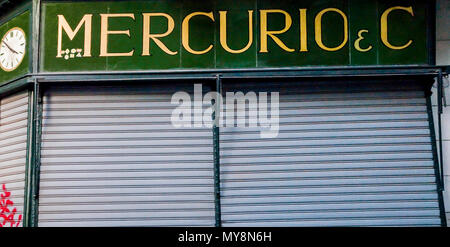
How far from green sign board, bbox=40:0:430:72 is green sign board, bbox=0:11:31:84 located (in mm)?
365

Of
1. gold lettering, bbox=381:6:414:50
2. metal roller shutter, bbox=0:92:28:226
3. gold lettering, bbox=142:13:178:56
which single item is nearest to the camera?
gold lettering, bbox=381:6:414:50

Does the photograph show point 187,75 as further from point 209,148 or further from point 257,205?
point 257,205

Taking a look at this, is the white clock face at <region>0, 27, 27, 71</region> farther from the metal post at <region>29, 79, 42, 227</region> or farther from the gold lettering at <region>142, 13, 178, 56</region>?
the gold lettering at <region>142, 13, 178, 56</region>

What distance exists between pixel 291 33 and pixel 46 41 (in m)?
3.64

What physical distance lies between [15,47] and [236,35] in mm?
3411

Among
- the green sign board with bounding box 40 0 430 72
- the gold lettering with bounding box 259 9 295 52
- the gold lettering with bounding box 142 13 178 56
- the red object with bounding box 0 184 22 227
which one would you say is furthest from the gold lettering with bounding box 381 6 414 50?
the red object with bounding box 0 184 22 227

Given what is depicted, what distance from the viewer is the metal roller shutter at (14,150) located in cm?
1155

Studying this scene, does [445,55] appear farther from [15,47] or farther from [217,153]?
[15,47]

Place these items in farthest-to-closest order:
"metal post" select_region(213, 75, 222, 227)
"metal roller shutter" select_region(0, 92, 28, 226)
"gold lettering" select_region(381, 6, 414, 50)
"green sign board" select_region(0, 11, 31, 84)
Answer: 1. "green sign board" select_region(0, 11, 31, 84)
2. "metal roller shutter" select_region(0, 92, 28, 226)
3. "gold lettering" select_region(381, 6, 414, 50)
4. "metal post" select_region(213, 75, 222, 227)

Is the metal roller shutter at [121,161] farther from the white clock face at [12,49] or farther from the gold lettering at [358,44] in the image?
the gold lettering at [358,44]

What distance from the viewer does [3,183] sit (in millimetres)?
11875

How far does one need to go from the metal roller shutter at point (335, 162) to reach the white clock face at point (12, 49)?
3.19m

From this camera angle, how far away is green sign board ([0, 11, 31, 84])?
11.7 metres
